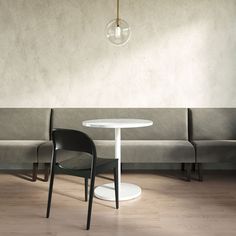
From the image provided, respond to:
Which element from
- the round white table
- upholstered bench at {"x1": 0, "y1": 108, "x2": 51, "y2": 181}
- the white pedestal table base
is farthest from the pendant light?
the white pedestal table base

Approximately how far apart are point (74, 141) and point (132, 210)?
0.81 m

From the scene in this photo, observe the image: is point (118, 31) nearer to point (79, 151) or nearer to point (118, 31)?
point (118, 31)

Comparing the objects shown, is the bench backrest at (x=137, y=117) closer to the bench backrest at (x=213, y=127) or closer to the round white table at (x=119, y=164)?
the bench backrest at (x=213, y=127)

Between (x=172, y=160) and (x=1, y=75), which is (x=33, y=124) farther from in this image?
(x=172, y=160)

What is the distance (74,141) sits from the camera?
2406mm

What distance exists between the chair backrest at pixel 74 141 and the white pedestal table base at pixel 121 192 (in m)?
0.75

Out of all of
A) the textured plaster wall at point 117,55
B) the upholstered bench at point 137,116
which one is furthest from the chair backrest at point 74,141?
the textured plaster wall at point 117,55

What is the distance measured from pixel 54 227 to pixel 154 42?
2658 mm

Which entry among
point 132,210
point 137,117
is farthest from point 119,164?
point 137,117

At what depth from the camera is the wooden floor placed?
7.67 feet

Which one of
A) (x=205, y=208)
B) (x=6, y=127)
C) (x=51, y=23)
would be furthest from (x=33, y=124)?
(x=205, y=208)

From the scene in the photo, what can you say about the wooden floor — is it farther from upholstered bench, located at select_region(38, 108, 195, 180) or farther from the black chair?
upholstered bench, located at select_region(38, 108, 195, 180)

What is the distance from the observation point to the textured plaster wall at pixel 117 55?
414 cm

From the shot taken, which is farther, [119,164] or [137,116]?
[137,116]
